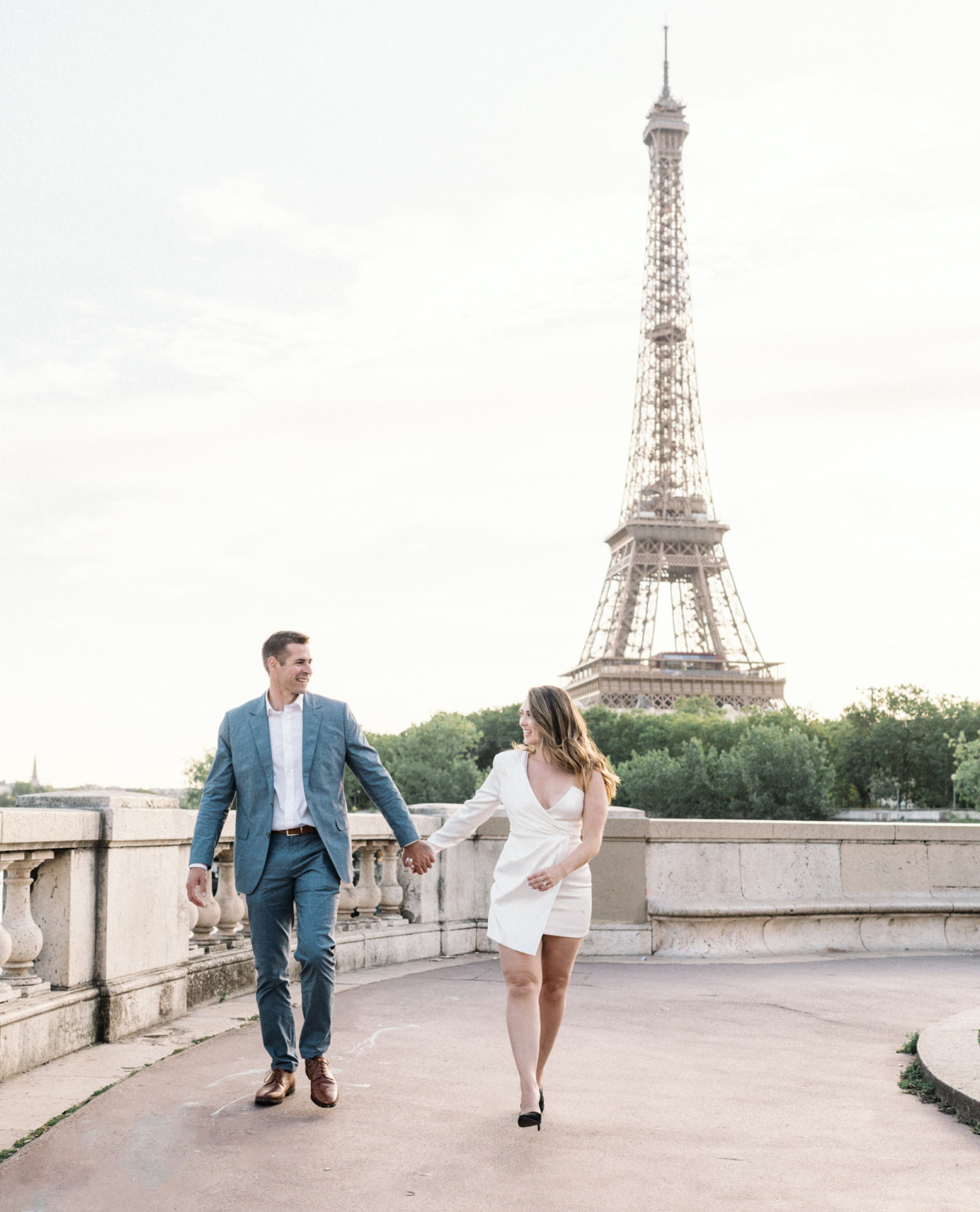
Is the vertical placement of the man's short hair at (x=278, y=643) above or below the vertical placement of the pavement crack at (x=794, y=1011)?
above

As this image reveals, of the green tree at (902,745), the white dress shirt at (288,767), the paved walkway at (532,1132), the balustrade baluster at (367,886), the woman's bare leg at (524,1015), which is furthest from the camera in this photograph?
the green tree at (902,745)

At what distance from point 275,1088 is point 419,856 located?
3.35ft

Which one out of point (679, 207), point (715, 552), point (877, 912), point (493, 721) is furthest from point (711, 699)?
point (877, 912)

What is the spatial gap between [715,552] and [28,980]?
245ft

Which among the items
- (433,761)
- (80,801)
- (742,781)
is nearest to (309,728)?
(80,801)

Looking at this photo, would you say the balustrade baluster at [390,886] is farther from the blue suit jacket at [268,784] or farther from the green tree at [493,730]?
the green tree at [493,730]

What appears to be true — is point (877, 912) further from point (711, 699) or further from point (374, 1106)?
point (711, 699)

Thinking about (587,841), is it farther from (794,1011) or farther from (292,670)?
(794,1011)

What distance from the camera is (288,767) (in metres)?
5.30

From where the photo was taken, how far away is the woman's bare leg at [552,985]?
497 cm

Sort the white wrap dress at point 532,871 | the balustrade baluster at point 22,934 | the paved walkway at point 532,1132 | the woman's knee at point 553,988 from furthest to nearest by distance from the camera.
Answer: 1. the balustrade baluster at point 22,934
2. the woman's knee at point 553,988
3. the white wrap dress at point 532,871
4. the paved walkway at point 532,1132

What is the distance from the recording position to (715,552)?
78.6 m

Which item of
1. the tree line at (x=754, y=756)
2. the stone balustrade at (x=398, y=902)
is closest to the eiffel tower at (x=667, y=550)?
Answer: the tree line at (x=754, y=756)

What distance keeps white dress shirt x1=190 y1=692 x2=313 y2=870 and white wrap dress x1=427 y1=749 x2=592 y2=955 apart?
82 cm
